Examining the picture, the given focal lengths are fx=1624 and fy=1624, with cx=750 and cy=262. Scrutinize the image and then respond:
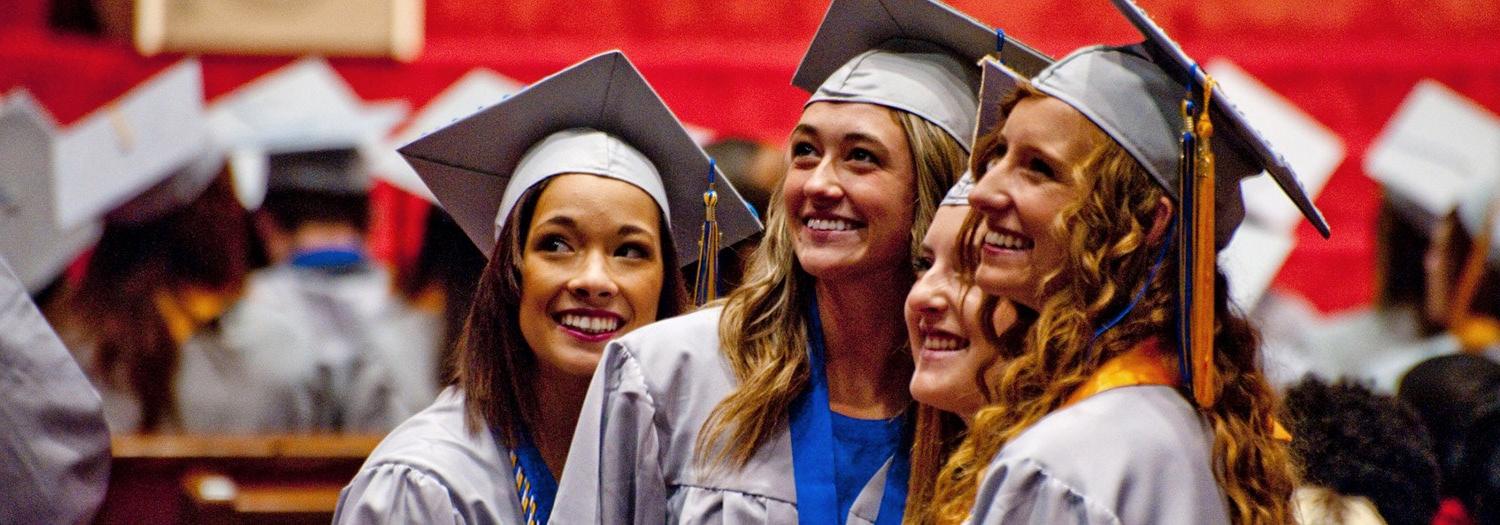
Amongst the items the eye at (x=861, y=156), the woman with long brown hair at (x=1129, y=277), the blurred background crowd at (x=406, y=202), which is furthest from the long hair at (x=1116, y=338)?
the eye at (x=861, y=156)

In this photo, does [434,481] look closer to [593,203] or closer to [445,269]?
[593,203]

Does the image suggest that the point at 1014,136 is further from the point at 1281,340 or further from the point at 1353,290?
the point at 1353,290

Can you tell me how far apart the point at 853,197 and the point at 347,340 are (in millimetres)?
3246

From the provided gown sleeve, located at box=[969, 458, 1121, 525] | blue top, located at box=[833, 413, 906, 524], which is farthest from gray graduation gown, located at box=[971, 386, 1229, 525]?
blue top, located at box=[833, 413, 906, 524]

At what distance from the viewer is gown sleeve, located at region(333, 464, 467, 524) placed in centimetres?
261

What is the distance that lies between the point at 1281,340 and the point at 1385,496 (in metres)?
2.93

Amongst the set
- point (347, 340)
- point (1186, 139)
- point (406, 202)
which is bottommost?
point (406, 202)

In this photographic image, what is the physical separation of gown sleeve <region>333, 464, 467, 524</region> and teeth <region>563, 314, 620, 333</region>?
0.40 metres

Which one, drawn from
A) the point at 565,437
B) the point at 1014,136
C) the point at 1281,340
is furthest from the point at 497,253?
the point at 1281,340

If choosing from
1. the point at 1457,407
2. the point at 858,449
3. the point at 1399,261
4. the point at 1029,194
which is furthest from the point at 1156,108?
the point at 1399,261

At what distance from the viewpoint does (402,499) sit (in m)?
2.62

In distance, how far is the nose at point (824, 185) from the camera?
2584 mm

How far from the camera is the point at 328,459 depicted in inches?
164

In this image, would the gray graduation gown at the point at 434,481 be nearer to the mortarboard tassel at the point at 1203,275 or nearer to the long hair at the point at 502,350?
the long hair at the point at 502,350
